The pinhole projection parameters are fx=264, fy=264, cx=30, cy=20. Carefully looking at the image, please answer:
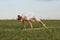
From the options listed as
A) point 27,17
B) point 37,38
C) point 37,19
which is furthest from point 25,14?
point 37,38

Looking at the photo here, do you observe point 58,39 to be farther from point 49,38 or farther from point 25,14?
point 25,14

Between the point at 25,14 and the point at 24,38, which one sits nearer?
the point at 24,38

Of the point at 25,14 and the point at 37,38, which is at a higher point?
the point at 25,14

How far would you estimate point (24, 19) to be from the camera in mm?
17750

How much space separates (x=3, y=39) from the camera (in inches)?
481

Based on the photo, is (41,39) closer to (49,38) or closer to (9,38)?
(49,38)

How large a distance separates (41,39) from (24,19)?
5.80 metres

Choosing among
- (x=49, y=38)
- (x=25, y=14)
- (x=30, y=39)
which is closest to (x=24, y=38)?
(x=30, y=39)

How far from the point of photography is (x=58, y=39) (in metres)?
12.1

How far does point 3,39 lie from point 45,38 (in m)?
A: 1.96

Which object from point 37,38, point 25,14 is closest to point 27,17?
point 25,14

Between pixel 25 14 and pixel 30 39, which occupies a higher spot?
pixel 25 14

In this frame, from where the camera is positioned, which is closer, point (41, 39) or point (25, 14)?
point (41, 39)

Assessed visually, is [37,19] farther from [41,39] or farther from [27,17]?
[41,39]
